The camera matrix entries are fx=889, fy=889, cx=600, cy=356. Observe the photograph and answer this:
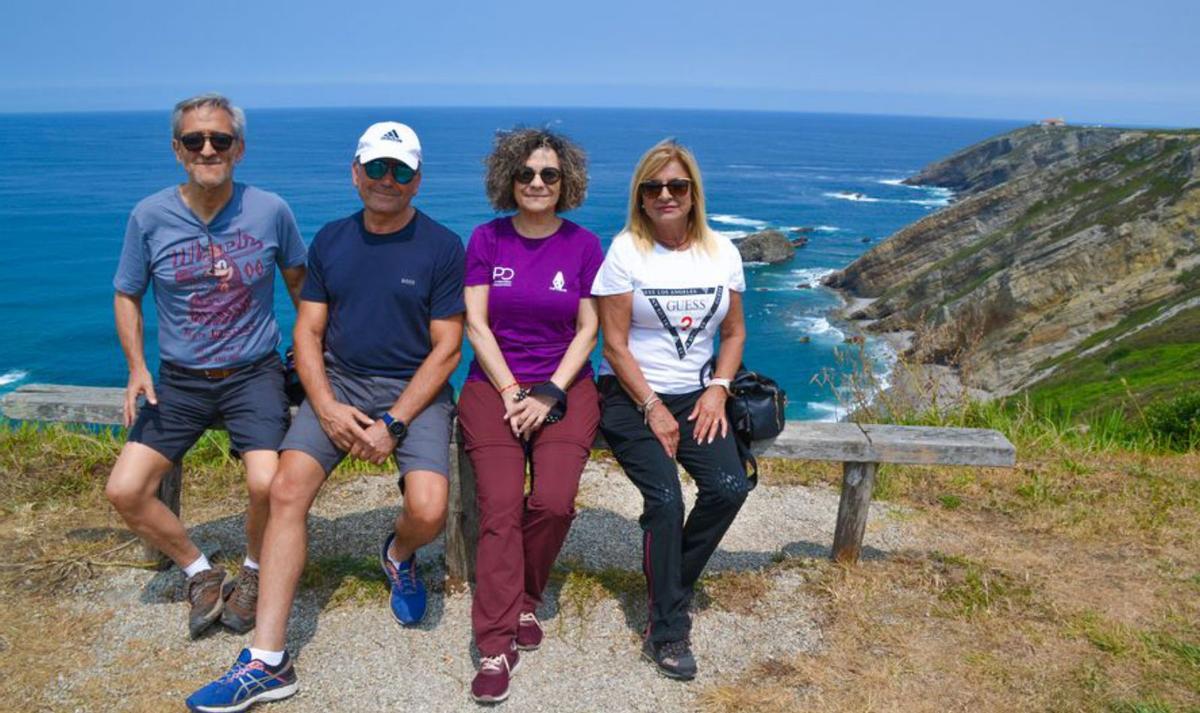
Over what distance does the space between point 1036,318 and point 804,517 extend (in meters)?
37.1

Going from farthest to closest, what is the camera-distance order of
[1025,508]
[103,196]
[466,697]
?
[103,196]
[1025,508]
[466,697]

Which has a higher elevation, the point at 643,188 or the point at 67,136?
the point at 643,188

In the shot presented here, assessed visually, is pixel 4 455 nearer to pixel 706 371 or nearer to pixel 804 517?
pixel 706 371

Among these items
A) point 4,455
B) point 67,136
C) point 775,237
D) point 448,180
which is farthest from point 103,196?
point 67,136

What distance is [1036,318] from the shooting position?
3803cm

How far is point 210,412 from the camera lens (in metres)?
4.03

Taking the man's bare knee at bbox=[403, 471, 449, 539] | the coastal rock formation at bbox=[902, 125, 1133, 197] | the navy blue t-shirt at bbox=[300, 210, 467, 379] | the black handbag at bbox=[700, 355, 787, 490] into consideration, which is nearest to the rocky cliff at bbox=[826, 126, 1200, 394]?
the black handbag at bbox=[700, 355, 787, 490]

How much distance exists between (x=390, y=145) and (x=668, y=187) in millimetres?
1218

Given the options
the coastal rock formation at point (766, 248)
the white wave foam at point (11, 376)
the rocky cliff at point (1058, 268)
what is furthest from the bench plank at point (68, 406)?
the coastal rock formation at point (766, 248)

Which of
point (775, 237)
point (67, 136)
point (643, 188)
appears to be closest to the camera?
point (643, 188)

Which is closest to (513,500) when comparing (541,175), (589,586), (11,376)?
(589,586)

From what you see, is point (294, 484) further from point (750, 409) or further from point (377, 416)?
point (750, 409)

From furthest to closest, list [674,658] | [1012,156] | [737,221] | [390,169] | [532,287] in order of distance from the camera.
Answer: [1012,156]
[737,221]
[532,287]
[390,169]
[674,658]

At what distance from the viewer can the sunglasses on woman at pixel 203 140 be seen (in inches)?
150
